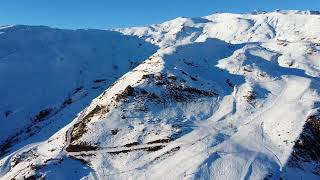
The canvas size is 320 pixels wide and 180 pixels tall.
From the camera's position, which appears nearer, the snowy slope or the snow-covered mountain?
the snow-covered mountain

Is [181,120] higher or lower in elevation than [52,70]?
higher

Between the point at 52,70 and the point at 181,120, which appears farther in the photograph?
the point at 52,70

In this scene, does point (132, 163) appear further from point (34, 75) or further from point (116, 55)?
point (116, 55)

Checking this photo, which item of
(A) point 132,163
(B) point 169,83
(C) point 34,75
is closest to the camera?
(A) point 132,163

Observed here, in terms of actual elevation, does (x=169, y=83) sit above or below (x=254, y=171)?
above

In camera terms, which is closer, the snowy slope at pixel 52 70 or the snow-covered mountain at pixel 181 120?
the snow-covered mountain at pixel 181 120

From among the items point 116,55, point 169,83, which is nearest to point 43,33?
point 116,55

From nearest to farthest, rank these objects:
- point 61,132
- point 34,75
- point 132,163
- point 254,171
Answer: point 254,171 → point 132,163 → point 61,132 → point 34,75

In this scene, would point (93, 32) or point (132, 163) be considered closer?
point (132, 163)
